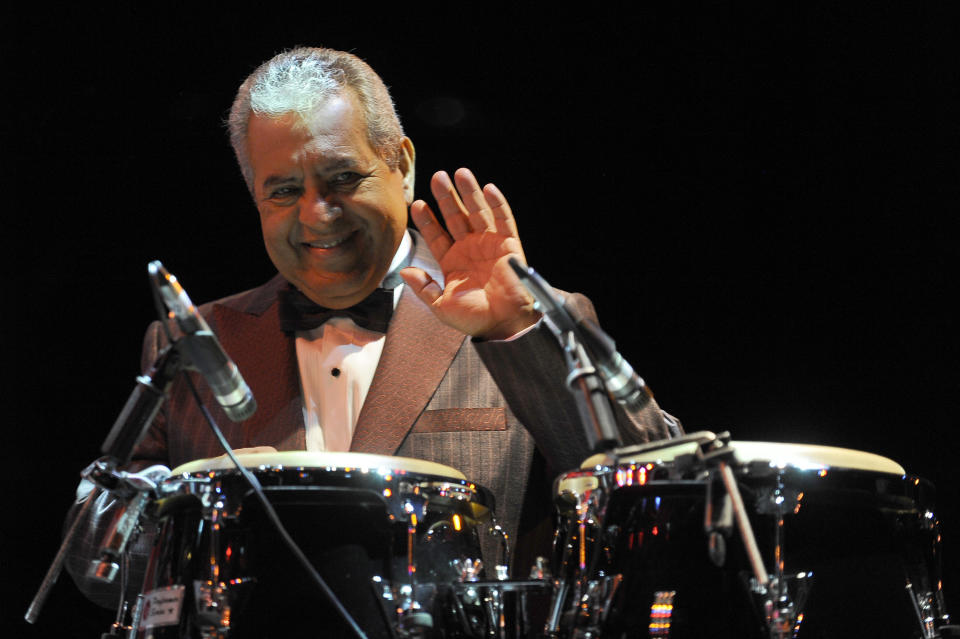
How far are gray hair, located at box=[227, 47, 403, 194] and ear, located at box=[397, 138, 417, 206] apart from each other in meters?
0.04

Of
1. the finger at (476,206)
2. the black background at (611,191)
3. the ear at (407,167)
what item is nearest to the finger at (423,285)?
the finger at (476,206)

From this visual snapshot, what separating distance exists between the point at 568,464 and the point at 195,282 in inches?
58.0

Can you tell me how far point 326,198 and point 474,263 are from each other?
1.51ft

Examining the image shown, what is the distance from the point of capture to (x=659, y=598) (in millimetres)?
1325

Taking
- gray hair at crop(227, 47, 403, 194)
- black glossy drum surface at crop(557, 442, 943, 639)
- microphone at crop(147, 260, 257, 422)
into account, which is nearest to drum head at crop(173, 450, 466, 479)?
microphone at crop(147, 260, 257, 422)

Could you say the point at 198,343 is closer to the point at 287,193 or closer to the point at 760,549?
the point at 760,549

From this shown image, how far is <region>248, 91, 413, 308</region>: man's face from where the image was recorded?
2141 mm

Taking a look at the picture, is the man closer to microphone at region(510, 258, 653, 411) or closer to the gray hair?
the gray hair

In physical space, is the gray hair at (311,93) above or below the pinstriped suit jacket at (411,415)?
above

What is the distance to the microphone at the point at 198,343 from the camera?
126cm

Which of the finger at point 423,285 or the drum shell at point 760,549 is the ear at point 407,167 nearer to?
the finger at point 423,285

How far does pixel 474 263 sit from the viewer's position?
187cm

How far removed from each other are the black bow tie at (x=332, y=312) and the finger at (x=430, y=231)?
1.25 feet

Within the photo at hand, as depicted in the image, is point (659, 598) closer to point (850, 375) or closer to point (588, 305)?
point (588, 305)
